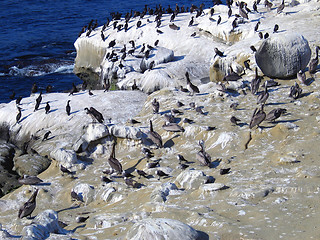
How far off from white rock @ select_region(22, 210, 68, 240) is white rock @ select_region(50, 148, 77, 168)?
12.4 ft

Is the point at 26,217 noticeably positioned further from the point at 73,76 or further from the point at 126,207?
the point at 73,76

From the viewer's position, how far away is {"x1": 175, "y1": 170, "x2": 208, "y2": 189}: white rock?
8.89 m

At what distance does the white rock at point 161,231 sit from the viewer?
238 inches

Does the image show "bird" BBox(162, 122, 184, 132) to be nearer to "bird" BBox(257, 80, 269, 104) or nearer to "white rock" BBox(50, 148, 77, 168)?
"bird" BBox(257, 80, 269, 104)

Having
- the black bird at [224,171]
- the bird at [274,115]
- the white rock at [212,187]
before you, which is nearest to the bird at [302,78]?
the bird at [274,115]

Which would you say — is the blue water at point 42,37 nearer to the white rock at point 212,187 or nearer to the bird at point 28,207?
the bird at point 28,207

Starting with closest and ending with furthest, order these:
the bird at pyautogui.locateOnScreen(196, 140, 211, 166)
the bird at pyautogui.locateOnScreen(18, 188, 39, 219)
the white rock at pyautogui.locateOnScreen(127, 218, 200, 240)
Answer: the white rock at pyautogui.locateOnScreen(127, 218, 200, 240)
the bird at pyautogui.locateOnScreen(18, 188, 39, 219)
the bird at pyautogui.locateOnScreen(196, 140, 211, 166)

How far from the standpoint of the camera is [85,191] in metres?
10.3

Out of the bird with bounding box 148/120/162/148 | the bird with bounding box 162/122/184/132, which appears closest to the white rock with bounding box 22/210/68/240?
the bird with bounding box 148/120/162/148

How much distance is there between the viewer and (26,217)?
9.69 m

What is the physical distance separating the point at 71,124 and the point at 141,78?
16.7 feet

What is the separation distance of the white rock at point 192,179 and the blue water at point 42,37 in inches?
628

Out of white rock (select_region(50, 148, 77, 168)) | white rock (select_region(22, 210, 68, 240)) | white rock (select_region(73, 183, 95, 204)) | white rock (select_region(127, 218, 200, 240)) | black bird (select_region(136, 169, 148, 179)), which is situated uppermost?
white rock (select_region(127, 218, 200, 240))

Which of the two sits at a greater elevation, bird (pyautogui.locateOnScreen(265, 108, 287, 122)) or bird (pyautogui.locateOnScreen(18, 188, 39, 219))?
bird (pyautogui.locateOnScreen(265, 108, 287, 122))
